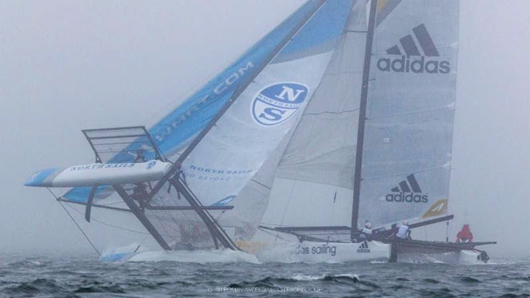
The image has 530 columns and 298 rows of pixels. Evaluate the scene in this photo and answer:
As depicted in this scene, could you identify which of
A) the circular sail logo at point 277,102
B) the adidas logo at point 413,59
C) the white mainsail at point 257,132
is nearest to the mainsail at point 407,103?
the adidas logo at point 413,59

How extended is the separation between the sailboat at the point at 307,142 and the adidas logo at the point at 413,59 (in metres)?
0.04

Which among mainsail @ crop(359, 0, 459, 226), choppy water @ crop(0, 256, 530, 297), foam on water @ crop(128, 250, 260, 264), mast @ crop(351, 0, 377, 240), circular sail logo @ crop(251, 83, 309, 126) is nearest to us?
choppy water @ crop(0, 256, 530, 297)

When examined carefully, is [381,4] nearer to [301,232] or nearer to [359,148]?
[359,148]

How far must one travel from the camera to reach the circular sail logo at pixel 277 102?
39.3m

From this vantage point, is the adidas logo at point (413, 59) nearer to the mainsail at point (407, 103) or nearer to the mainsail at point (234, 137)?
the mainsail at point (407, 103)

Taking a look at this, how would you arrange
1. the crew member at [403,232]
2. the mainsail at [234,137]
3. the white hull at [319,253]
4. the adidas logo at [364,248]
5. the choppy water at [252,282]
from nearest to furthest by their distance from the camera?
1. the choppy water at [252,282]
2. the mainsail at [234,137]
3. the white hull at [319,253]
4. the adidas logo at [364,248]
5. the crew member at [403,232]

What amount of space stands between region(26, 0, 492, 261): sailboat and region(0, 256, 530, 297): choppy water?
3461 millimetres

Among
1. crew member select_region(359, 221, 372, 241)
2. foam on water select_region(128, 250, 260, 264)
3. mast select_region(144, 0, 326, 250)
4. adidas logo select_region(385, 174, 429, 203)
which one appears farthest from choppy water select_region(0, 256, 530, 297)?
adidas logo select_region(385, 174, 429, 203)

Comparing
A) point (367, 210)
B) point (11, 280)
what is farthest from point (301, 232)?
point (11, 280)

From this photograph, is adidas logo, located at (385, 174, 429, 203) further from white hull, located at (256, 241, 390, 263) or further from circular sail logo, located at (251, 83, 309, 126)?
circular sail logo, located at (251, 83, 309, 126)

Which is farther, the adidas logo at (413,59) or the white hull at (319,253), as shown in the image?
the adidas logo at (413,59)

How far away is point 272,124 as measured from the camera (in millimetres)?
39281

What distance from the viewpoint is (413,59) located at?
42438 millimetres

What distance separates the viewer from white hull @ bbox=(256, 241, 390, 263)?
3872 cm
